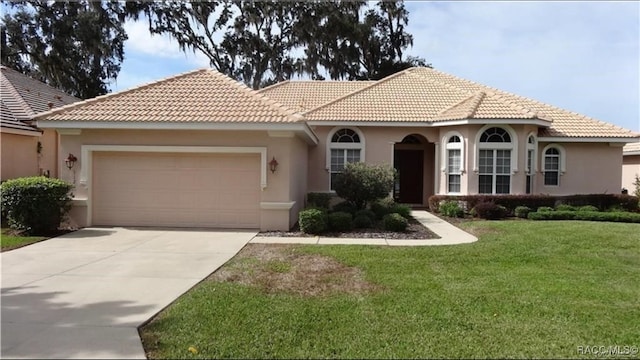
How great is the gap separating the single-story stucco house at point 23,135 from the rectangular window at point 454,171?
15.1 metres

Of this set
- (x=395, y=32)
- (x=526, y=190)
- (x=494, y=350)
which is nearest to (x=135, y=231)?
(x=494, y=350)

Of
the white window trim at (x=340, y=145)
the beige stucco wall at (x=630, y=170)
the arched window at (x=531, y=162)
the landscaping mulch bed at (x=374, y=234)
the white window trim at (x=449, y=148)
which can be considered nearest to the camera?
the landscaping mulch bed at (x=374, y=234)

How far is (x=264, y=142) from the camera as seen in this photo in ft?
41.1

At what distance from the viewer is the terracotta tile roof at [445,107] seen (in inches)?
687

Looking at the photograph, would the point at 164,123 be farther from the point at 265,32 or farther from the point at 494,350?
the point at 265,32

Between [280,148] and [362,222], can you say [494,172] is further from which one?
[280,148]

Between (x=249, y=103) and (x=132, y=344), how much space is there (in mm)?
9492

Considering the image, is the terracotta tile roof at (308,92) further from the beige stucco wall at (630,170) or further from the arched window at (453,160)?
the beige stucco wall at (630,170)

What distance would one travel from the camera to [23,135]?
16.4 m

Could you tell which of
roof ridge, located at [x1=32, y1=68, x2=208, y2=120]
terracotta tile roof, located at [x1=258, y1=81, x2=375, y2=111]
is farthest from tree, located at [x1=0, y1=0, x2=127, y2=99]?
roof ridge, located at [x1=32, y1=68, x2=208, y2=120]

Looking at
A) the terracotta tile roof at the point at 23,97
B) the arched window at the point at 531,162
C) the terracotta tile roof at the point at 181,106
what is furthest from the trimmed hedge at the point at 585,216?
the terracotta tile roof at the point at 23,97

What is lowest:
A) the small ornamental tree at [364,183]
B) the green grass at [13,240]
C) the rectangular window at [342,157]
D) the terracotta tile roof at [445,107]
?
the green grass at [13,240]

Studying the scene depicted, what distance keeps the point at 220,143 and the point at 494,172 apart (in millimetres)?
10397

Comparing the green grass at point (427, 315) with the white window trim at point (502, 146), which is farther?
the white window trim at point (502, 146)
